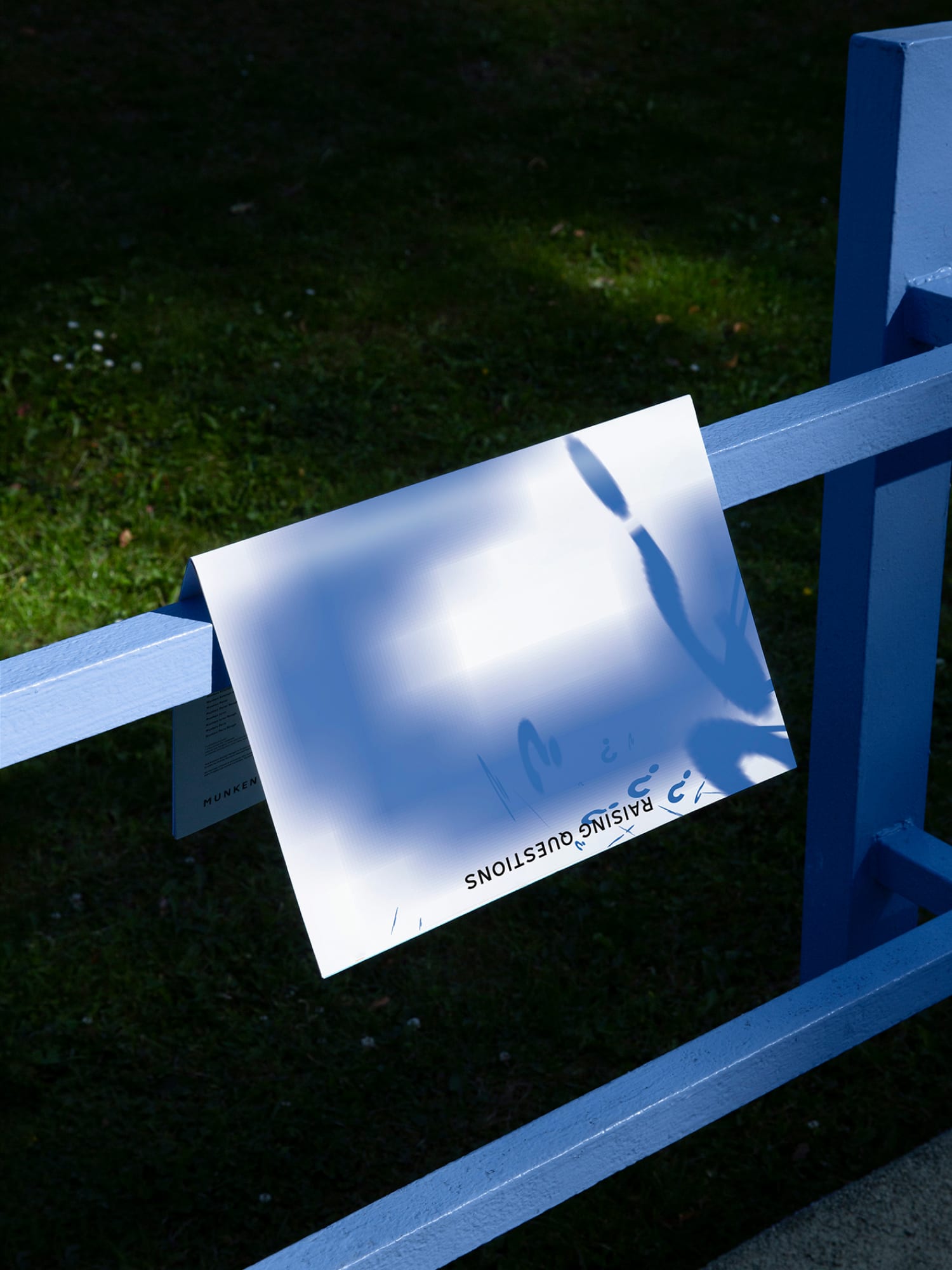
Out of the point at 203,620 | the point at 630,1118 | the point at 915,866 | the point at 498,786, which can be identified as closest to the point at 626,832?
the point at 498,786

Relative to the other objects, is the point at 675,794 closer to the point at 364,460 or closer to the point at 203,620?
the point at 203,620

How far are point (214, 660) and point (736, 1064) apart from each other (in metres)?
0.70

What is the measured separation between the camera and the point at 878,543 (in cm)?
152

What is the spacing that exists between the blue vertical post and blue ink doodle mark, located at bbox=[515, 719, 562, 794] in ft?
1.92

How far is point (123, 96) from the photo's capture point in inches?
267

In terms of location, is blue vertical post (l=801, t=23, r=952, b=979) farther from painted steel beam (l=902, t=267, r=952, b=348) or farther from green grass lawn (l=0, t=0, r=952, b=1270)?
green grass lawn (l=0, t=0, r=952, b=1270)

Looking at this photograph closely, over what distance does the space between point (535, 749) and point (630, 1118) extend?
40 centimetres

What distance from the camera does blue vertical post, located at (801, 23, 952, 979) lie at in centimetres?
135

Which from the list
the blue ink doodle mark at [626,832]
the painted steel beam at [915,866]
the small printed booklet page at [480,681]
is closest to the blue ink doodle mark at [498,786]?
the small printed booklet page at [480,681]

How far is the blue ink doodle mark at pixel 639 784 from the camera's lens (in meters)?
1.19

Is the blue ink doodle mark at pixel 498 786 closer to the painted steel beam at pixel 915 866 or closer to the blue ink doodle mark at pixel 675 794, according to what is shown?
the blue ink doodle mark at pixel 675 794

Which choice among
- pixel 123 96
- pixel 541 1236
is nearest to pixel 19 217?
pixel 123 96

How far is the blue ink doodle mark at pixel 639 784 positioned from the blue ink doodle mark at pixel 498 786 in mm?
131

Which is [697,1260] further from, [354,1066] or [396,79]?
[396,79]
